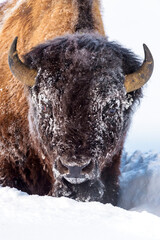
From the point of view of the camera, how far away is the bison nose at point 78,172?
3.91 metres

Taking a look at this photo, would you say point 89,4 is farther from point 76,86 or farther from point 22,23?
point 76,86

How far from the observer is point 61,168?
4.00m

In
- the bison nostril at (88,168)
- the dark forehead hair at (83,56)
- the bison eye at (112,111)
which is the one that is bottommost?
the bison nostril at (88,168)

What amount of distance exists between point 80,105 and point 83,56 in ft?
1.67

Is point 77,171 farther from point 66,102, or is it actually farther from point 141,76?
point 141,76

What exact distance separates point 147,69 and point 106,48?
455mm

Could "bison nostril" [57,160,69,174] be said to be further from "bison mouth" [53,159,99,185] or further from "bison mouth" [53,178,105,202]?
"bison mouth" [53,178,105,202]

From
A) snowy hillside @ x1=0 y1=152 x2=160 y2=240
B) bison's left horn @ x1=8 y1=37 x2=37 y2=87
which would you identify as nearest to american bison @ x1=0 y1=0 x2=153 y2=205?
bison's left horn @ x1=8 y1=37 x2=37 y2=87

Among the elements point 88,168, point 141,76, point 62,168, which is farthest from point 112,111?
point 62,168

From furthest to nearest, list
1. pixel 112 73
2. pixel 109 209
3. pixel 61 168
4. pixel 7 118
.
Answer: pixel 7 118, pixel 112 73, pixel 61 168, pixel 109 209

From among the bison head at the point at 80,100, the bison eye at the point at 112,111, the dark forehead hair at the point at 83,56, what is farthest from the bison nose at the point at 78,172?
the dark forehead hair at the point at 83,56

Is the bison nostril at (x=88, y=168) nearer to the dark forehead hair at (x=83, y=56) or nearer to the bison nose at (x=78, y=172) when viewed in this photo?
the bison nose at (x=78, y=172)

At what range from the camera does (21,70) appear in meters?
4.48

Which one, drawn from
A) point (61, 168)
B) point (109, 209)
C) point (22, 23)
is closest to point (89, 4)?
point (22, 23)
